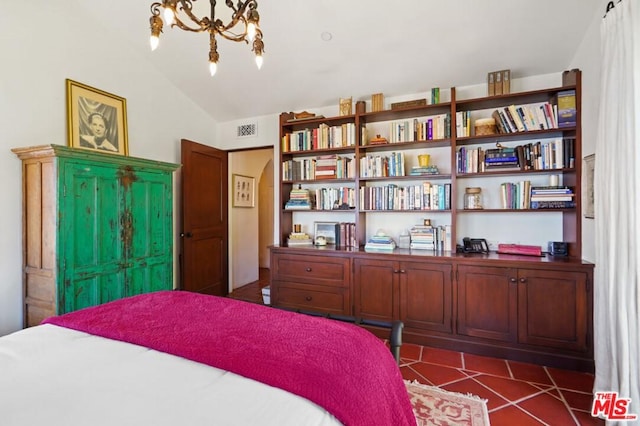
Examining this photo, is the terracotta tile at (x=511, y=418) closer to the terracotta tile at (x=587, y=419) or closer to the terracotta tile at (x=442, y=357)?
the terracotta tile at (x=587, y=419)

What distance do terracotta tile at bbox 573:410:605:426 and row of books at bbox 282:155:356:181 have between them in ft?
7.85

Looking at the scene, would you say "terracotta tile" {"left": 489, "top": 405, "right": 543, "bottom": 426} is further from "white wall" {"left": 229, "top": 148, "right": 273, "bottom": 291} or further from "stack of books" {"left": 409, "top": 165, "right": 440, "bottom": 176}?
"white wall" {"left": 229, "top": 148, "right": 273, "bottom": 291}

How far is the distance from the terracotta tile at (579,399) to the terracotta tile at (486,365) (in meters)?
0.34

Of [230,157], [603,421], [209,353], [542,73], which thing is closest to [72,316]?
[209,353]

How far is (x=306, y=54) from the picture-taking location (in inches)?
111

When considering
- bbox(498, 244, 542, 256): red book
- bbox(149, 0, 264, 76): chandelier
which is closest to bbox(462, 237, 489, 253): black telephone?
bbox(498, 244, 542, 256): red book

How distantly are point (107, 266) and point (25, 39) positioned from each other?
6.01ft

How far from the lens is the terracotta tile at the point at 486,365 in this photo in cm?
226

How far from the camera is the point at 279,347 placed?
1.09 meters

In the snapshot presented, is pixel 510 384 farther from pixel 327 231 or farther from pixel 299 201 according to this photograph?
pixel 299 201

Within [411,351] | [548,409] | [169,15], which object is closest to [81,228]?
[169,15]

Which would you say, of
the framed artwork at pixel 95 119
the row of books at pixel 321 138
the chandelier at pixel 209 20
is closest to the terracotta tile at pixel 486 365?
the row of books at pixel 321 138

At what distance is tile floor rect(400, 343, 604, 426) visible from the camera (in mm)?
1767

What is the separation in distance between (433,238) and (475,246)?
369 millimetres
